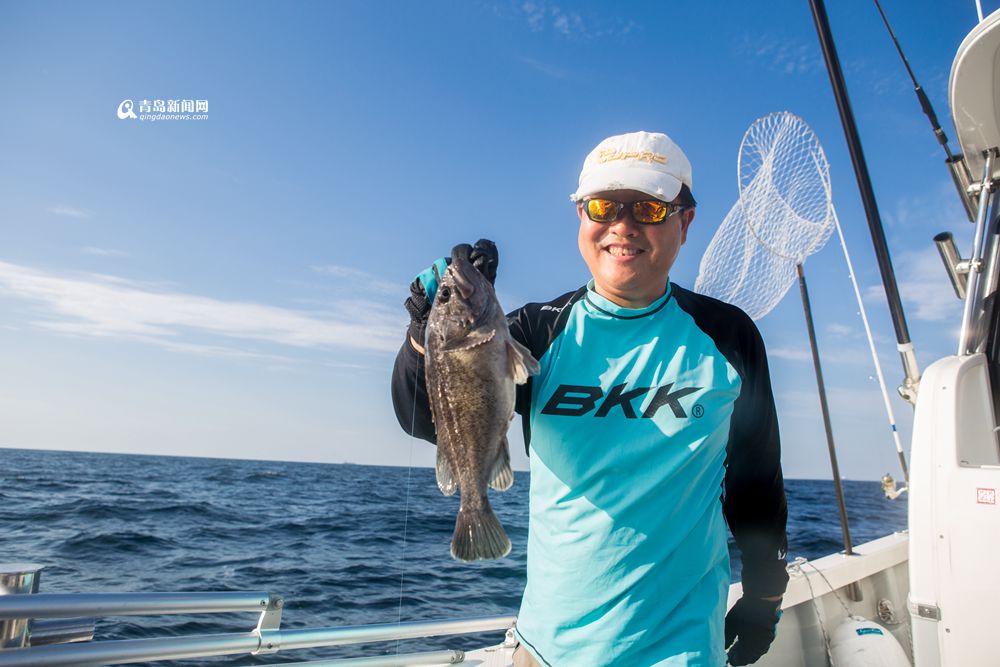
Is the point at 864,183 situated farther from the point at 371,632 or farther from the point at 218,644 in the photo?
the point at 218,644

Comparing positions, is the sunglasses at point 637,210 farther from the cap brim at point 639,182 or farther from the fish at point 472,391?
the fish at point 472,391

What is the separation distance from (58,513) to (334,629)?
25064 mm

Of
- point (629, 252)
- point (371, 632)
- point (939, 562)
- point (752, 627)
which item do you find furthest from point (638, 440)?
point (371, 632)

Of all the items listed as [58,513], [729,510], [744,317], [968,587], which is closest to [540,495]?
[729,510]

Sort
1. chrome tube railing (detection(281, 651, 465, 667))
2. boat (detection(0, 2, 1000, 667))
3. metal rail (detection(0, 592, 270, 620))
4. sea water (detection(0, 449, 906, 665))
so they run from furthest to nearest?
1. sea water (detection(0, 449, 906, 665))
2. chrome tube railing (detection(281, 651, 465, 667))
3. boat (detection(0, 2, 1000, 667))
4. metal rail (detection(0, 592, 270, 620))

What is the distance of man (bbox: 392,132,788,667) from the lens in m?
2.08

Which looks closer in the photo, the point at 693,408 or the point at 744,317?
the point at 693,408

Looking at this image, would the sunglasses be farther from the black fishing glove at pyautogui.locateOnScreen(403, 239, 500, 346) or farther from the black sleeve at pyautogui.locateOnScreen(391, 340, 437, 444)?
the black sleeve at pyautogui.locateOnScreen(391, 340, 437, 444)

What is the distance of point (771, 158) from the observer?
5523 millimetres

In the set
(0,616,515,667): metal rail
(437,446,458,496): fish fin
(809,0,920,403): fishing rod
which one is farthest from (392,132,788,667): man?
(809,0,920,403): fishing rod

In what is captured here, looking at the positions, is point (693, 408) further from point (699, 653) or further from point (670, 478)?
point (699, 653)

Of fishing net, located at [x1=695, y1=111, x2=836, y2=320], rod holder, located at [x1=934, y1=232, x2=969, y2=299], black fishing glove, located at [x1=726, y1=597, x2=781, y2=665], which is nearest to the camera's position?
black fishing glove, located at [x1=726, y1=597, x2=781, y2=665]

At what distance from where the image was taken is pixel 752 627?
2.66 m

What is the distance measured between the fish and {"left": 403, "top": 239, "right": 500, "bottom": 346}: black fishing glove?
1.4 inches
